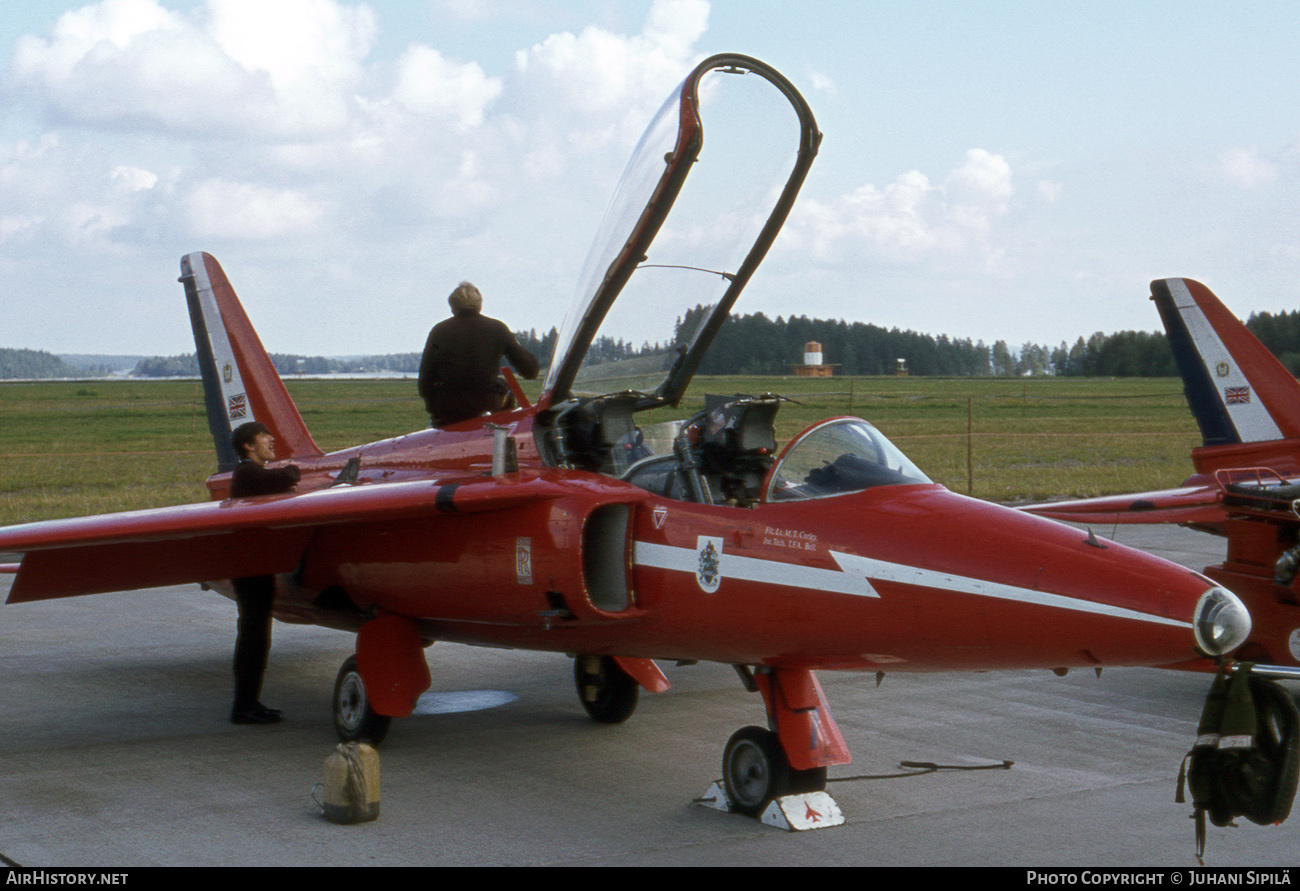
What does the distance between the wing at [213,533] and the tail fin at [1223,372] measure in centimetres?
571

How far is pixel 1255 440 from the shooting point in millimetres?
9023

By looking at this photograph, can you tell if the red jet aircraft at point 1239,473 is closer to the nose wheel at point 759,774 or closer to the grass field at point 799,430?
the grass field at point 799,430

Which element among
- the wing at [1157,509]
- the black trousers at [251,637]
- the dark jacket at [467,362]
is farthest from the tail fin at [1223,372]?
the black trousers at [251,637]

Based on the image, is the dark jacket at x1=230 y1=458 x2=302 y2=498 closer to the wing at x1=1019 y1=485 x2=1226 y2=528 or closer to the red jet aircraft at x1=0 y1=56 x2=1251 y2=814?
the red jet aircraft at x1=0 y1=56 x2=1251 y2=814

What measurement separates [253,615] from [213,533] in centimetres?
100

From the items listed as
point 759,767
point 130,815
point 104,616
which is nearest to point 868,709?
point 759,767

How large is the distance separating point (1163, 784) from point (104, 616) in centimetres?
936

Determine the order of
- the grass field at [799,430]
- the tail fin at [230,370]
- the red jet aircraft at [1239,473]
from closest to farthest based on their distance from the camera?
the red jet aircraft at [1239,473], the tail fin at [230,370], the grass field at [799,430]

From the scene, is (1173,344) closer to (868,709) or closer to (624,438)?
(868,709)

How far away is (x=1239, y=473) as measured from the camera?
887 centimetres

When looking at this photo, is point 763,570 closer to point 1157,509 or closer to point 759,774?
point 759,774

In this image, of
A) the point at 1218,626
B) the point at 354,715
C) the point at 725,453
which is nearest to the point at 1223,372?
the point at 725,453

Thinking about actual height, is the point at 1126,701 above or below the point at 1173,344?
below

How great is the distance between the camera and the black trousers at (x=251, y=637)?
736 cm
